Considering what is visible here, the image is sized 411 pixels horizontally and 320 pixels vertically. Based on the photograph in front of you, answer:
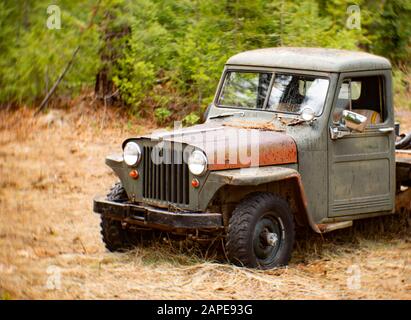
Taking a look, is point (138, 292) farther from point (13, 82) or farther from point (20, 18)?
point (20, 18)

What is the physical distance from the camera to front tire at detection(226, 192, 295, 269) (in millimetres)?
6316

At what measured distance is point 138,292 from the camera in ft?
19.5

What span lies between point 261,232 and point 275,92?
1.43 m

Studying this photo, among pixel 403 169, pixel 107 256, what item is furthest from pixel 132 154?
pixel 403 169

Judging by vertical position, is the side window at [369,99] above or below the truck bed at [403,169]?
above

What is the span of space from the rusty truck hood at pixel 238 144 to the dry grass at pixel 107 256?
846 mm

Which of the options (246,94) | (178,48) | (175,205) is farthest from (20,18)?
(175,205)

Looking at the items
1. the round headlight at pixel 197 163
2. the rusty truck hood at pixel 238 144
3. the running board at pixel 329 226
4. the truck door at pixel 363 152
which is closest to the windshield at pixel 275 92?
the truck door at pixel 363 152

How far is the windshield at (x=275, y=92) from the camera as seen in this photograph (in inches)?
279

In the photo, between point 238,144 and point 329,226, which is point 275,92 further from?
point 329,226

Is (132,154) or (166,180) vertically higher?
(132,154)

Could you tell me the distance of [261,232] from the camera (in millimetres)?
6500

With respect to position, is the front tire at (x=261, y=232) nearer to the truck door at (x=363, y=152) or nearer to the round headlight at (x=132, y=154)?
the truck door at (x=363, y=152)

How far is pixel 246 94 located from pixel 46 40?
15.9 feet
